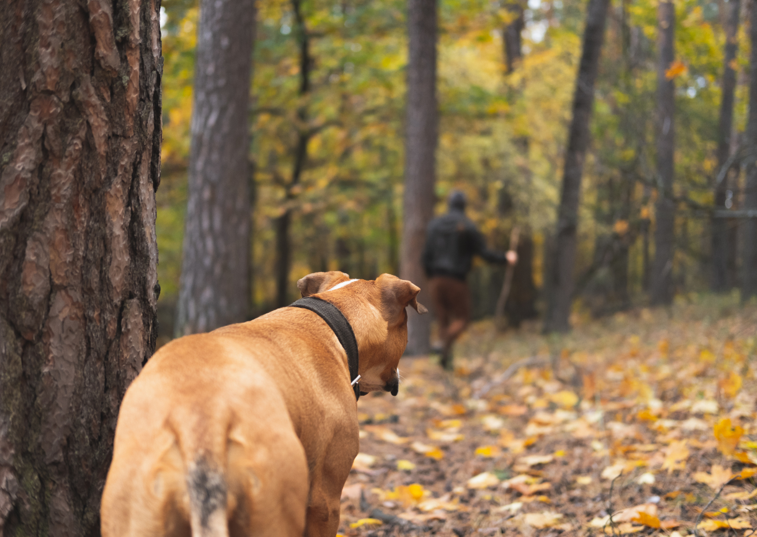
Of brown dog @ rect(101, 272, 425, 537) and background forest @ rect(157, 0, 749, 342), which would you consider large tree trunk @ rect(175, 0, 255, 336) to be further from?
background forest @ rect(157, 0, 749, 342)

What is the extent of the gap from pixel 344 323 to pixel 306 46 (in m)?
13.4

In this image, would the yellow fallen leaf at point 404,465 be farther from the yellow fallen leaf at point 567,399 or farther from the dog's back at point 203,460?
the dog's back at point 203,460

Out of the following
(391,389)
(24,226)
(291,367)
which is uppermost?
(24,226)

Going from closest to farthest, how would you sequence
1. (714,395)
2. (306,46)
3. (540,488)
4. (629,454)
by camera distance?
(540,488)
(629,454)
(714,395)
(306,46)

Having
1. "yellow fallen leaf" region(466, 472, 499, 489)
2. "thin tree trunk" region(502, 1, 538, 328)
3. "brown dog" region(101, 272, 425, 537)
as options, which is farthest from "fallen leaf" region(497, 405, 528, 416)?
A: "thin tree trunk" region(502, 1, 538, 328)

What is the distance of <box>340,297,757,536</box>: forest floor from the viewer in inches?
135

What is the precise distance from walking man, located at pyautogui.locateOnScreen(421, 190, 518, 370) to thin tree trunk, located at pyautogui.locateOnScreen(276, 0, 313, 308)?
6074 millimetres

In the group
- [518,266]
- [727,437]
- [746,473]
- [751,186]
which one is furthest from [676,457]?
[518,266]

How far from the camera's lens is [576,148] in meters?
12.9

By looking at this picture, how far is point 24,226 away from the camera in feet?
7.07

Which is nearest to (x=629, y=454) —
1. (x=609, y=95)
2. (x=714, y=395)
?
(x=714, y=395)

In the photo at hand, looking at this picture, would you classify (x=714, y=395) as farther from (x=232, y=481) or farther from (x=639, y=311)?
(x=639, y=311)

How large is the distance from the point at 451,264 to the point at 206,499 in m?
7.42

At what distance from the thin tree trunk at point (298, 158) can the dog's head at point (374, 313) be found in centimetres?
1134
